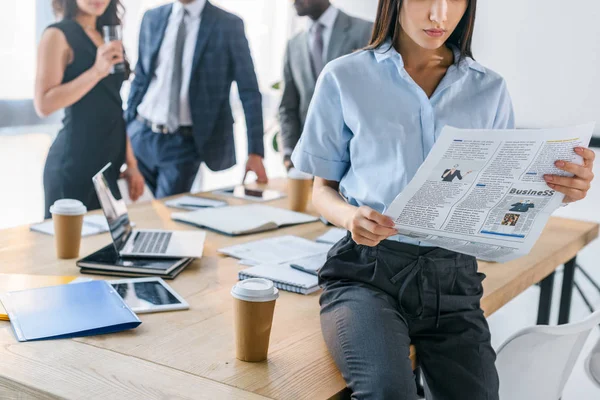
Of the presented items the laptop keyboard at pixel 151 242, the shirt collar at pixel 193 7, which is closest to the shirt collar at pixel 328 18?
the shirt collar at pixel 193 7

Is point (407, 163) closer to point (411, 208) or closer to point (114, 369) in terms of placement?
point (411, 208)

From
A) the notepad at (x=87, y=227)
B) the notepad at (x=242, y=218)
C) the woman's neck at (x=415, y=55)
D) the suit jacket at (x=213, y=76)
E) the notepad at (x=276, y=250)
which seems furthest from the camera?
the suit jacket at (x=213, y=76)

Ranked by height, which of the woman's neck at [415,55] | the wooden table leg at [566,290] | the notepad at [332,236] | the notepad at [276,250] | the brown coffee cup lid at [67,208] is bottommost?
the wooden table leg at [566,290]

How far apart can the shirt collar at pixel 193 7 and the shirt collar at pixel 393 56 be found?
74.5 inches

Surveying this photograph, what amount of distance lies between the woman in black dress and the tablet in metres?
1.54

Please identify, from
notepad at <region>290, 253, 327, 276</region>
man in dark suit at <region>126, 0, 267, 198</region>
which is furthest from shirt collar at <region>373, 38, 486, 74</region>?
man in dark suit at <region>126, 0, 267, 198</region>

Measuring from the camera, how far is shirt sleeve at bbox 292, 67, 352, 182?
56.6 inches

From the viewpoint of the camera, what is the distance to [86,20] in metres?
2.81

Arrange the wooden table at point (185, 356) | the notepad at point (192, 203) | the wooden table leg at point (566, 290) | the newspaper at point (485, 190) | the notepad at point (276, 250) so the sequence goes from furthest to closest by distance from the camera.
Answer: the wooden table leg at point (566, 290) < the notepad at point (192, 203) < the notepad at point (276, 250) < the newspaper at point (485, 190) < the wooden table at point (185, 356)

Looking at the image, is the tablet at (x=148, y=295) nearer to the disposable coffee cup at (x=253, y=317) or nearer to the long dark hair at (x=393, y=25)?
the disposable coffee cup at (x=253, y=317)

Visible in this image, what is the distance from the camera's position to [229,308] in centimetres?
140

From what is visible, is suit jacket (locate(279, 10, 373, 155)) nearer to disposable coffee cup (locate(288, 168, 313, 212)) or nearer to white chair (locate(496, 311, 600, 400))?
disposable coffee cup (locate(288, 168, 313, 212))

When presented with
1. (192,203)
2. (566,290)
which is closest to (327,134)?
(192,203)

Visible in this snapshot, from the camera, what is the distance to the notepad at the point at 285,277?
5.00ft
